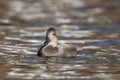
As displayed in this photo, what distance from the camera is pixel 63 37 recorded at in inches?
755

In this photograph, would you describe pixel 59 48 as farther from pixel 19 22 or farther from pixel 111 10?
pixel 111 10

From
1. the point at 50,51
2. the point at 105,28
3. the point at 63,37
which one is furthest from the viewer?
the point at 105,28

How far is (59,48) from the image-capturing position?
50.0 ft

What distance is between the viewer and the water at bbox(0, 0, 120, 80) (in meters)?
13.3

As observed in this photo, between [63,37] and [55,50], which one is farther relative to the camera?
[63,37]

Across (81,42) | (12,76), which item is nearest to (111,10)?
(81,42)

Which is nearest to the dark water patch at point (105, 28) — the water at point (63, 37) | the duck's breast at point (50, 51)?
the water at point (63, 37)

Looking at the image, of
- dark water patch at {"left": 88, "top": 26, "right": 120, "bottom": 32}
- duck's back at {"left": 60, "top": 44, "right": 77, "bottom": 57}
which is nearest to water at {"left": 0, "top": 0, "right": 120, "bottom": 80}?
dark water patch at {"left": 88, "top": 26, "right": 120, "bottom": 32}

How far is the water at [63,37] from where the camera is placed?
13.3 meters

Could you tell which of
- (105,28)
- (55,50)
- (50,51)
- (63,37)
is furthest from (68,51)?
(105,28)

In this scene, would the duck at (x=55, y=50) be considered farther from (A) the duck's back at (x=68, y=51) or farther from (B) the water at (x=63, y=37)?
(B) the water at (x=63, y=37)

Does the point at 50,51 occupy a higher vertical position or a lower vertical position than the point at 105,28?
lower

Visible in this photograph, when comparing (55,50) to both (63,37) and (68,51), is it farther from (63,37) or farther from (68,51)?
(63,37)

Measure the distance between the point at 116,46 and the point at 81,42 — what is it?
1.30 metres
